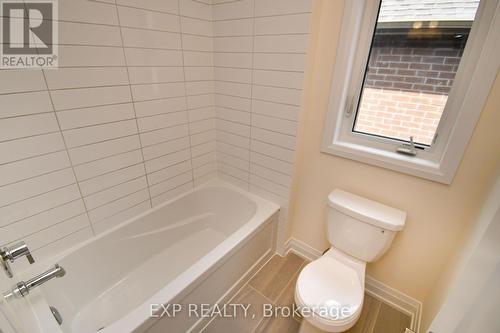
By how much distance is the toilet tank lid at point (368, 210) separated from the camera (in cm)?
121

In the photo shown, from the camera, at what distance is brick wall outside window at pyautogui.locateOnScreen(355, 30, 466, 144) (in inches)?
Answer: 44.5

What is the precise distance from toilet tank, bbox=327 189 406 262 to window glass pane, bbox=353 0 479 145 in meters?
0.44

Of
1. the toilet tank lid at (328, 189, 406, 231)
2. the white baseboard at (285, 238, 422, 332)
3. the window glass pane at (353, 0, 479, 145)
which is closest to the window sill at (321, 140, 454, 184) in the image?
the window glass pane at (353, 0, 479, 145)

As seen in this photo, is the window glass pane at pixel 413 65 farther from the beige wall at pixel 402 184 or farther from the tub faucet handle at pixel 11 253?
the tub faucet handle at pixel 11 253

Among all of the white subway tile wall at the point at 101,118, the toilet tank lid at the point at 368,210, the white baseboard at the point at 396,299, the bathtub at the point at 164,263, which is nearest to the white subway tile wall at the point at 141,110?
the white subway tile wall at the point at 101,118

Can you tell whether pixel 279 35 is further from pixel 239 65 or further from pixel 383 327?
pixel 383 327

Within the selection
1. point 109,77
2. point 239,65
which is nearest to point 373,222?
point 239,65

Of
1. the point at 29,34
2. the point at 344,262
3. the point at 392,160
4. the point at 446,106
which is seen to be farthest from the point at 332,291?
the point at 29,34

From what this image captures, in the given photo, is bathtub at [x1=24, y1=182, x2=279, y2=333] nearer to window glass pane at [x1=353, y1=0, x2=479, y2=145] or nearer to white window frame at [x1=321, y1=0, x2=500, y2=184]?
white window frame at [x1=321, y1=0, x2=500, y2=184]

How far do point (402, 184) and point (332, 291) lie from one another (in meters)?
0.71

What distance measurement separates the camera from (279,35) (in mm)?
1328

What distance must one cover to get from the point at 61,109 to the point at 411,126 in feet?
6.17

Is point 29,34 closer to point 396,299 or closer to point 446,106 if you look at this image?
point 446,106

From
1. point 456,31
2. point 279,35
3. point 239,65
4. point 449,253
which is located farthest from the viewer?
point 239,65
